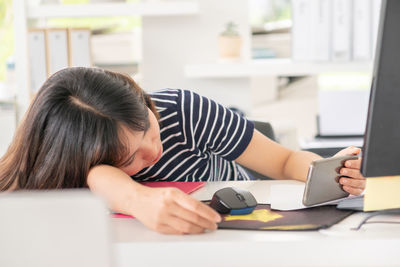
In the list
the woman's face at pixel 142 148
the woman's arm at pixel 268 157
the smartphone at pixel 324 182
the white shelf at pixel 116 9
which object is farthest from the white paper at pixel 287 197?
the white shelf at pixel 116 9

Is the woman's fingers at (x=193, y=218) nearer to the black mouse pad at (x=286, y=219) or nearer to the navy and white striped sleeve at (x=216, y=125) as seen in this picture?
the black mouse pad at (x=286, y=219)

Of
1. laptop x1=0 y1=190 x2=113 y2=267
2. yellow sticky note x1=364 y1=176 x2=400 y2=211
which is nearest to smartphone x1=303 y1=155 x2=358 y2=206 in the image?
yellow sticky note x1=364 y1=176 x2=400 y2=211

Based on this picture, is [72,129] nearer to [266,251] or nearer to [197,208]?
[197,208]

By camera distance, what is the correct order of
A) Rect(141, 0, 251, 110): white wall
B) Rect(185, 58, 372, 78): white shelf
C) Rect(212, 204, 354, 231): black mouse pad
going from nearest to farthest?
Rect(212, 204, 354, 231): black mouse pad, Rect(185, 58, 372, 78): white shelf, Rect(141, 0, 251, 110): white wall

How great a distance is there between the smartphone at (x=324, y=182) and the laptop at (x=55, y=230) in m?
0.63

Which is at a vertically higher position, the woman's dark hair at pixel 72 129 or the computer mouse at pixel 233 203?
the woman's dark hair at pixel 72 129

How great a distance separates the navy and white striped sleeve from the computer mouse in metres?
0.39

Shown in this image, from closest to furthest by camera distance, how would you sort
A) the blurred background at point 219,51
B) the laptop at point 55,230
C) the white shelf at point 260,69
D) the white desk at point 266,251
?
the laptop at point 55,230
the white desk at point 266,251
the blurred background at point 219,51
the white shelf at point 260,69

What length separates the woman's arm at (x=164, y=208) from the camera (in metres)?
1.00

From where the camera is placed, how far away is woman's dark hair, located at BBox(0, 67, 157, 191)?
118 centimetres

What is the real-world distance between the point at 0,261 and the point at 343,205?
73 cm

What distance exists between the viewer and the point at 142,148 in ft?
4.07

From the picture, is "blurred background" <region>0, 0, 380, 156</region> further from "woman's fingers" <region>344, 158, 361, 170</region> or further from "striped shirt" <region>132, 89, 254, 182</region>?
"woman's fingers" <region>344, 158, 361, 170</region>

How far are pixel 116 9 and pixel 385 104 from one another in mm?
1993
